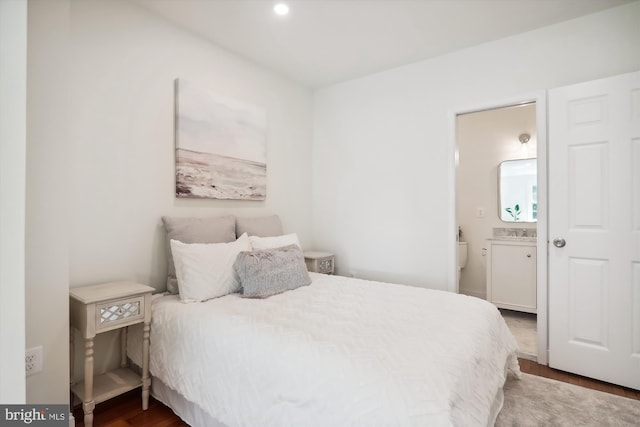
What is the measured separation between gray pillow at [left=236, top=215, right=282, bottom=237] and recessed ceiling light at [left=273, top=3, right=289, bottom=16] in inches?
64.1

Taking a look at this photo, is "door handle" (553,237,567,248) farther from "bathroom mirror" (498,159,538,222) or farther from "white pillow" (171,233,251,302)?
"white pillow" (171,233,251,302)

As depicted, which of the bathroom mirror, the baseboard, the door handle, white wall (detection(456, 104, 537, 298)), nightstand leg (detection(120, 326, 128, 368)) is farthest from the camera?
the baseboard

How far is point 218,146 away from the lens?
9.00ft

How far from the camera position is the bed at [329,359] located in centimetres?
115

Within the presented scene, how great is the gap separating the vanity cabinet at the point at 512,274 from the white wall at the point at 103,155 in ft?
10.3

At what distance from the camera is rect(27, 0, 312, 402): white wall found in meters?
1.65

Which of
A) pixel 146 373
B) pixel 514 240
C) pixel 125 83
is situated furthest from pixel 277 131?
pixel 514 240

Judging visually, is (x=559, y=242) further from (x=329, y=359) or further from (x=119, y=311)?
(x=119, y=311)

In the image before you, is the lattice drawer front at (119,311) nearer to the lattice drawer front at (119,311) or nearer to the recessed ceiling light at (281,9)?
the lattice drawer front at (119,311)

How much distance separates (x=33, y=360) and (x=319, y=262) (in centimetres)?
222

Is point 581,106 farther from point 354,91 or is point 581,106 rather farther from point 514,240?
point 354,91

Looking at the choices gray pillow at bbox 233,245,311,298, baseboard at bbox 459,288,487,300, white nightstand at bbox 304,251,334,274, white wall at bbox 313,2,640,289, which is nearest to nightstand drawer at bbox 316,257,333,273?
white nightstand at bbox 304,251,334,274

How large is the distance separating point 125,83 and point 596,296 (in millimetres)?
3610

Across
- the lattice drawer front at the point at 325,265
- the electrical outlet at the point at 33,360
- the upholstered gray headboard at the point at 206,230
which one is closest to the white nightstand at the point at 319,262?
the lattice drawer front at the point at 325,265
